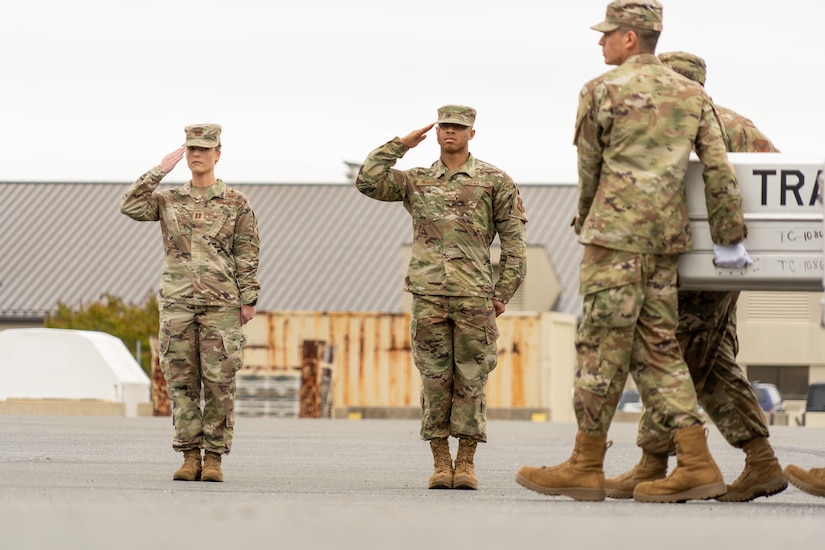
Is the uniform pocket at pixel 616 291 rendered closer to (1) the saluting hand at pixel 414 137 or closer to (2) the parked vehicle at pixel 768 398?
(1) the saluting hand at pixel 414 137

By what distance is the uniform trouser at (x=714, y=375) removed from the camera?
7.64 metres

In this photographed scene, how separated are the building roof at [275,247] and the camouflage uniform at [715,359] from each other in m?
47.3

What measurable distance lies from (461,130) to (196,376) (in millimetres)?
2015

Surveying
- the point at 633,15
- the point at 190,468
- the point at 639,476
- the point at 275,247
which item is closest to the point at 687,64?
the point at 633,15

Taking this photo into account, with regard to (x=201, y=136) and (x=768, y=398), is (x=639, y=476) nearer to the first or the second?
(x=201, y=136)

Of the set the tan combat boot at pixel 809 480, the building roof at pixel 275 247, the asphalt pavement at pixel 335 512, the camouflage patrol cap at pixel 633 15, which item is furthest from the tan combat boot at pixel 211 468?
the building roof at pixel 275 247

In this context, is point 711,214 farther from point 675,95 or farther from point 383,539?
point 383,539

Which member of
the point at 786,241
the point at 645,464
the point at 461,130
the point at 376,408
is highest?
the point at 461,130

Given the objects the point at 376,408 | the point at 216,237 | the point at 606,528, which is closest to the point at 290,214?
the point at 376,408

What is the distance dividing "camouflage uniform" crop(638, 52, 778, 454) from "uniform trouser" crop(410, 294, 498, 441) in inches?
52.9

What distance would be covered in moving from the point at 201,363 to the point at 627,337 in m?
3.07

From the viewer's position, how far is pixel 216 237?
30.9ft

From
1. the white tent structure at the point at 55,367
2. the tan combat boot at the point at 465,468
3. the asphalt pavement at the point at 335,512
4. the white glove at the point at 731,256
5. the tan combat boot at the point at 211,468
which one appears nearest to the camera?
the asphalt pavement at the point at 335,512

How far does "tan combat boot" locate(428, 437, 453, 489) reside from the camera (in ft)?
28.9
